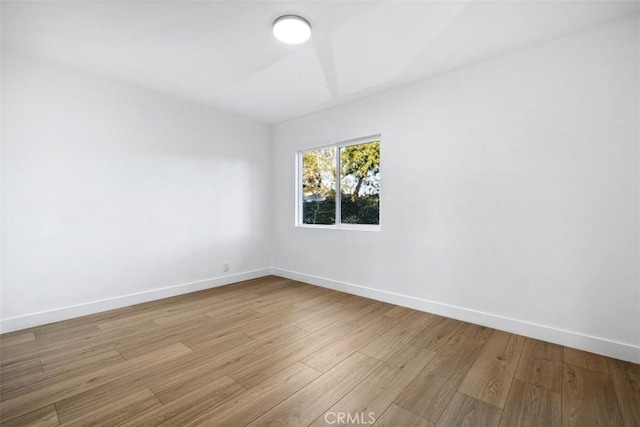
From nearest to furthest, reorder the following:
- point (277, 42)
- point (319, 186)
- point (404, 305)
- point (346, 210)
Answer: point (277, 42) < point (404, 305) < point (346, 210) < point (319, 186)

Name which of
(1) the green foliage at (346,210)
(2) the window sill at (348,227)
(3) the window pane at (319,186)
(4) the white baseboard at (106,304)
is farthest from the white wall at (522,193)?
(4) the white baseboard at (106,304)

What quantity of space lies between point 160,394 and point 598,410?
2479mm

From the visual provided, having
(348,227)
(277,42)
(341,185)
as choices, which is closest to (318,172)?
(341,185)

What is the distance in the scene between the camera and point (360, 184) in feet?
12.1

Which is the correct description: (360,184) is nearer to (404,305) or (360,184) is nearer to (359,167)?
(359,167)

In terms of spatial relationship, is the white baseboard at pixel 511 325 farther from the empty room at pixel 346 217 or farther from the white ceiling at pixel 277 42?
the white ceiling at pixel 277 42

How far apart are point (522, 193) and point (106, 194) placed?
13.4 ft

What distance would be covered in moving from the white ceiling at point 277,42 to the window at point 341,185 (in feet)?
2.89

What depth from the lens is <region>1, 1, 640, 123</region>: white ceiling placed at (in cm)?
194

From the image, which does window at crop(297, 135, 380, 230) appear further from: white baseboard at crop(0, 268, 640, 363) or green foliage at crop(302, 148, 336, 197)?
white baseboard at crop(0, 268, 640, 363)

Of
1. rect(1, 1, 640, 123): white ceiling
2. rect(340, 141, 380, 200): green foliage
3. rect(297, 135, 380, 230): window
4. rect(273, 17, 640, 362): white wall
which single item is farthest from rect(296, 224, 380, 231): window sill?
rect(1, 1, 640, 123): white ceiling

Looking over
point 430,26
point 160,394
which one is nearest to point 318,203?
point 430,26

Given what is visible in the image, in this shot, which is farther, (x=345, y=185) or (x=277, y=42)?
(x=345, y=185)

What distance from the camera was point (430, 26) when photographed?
2.12 m
